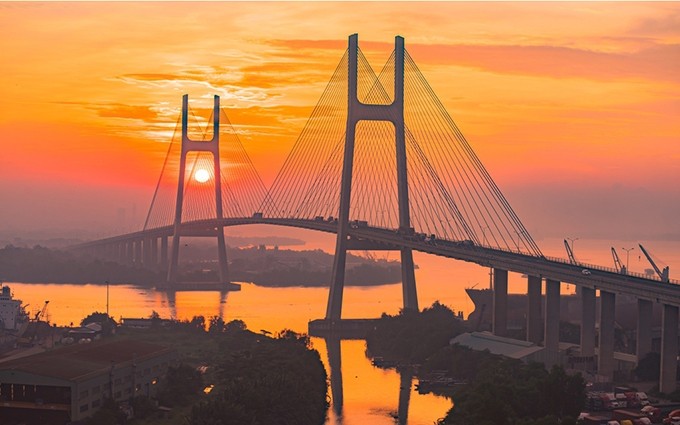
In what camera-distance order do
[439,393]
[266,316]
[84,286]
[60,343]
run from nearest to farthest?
[439,393], [60,343], [266,316], [84,286]

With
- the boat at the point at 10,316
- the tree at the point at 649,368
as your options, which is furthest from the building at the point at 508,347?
the boat at the point at 10,316

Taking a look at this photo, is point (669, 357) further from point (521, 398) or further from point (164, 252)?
point (164, 252)

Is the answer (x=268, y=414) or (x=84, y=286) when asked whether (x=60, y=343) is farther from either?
(x=84, y=286)

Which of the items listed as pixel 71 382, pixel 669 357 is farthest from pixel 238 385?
pixel 669 357

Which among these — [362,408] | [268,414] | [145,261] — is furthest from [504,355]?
[145,261]

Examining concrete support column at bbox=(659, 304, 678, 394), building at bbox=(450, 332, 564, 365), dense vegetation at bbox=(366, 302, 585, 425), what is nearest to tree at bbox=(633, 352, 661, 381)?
concrete support column at bbox=(659, 304, 678, 394)

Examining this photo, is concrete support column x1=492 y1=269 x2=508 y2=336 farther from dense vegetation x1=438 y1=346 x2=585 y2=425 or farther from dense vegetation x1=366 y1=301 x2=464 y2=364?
dense vegetation x1=438 y1=346 x2=585 y2=425
